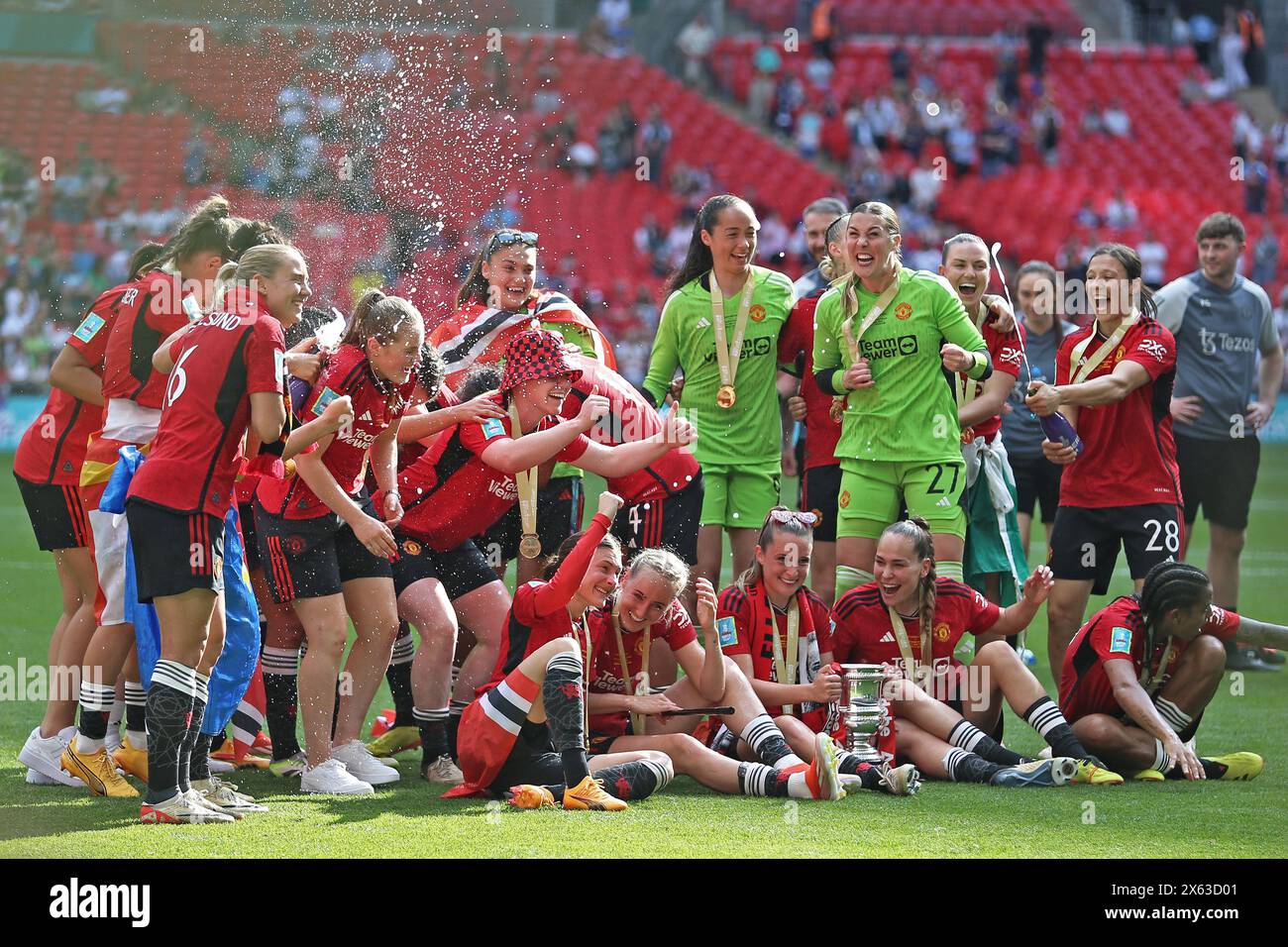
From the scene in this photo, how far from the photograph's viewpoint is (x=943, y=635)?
6.60 metres

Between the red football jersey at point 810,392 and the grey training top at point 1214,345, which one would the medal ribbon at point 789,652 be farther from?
the grey training top at point 1214,345

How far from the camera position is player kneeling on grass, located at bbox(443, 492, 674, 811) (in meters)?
5.59

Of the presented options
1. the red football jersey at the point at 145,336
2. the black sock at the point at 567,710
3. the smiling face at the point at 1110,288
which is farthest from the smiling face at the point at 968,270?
the red football jersey at the point at 145,336

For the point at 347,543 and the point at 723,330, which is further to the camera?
the point at 723,330

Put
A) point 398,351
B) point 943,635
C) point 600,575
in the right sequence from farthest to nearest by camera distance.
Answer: point 943,635, point 398,351, point 600,575

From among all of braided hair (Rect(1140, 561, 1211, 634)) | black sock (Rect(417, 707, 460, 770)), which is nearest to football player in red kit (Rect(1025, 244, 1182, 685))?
braided hair (Rect(1140, 561, 1211, 634))

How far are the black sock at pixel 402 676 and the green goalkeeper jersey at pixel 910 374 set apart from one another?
1.97 metres

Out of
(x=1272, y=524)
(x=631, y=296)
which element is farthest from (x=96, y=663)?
(x=631, y=296)

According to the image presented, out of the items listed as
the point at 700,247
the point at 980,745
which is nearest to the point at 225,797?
the point at 980,745

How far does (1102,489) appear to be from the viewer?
7527 mm

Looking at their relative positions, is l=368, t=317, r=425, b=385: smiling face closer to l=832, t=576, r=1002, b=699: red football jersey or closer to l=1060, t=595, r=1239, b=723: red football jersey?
l=832, t=576, r=1002, b=699: red football jersey

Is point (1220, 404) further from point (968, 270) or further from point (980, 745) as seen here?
point (980, 745)

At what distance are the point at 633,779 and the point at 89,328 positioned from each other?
260cm

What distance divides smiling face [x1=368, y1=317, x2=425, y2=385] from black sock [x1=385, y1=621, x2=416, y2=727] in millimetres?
1284
